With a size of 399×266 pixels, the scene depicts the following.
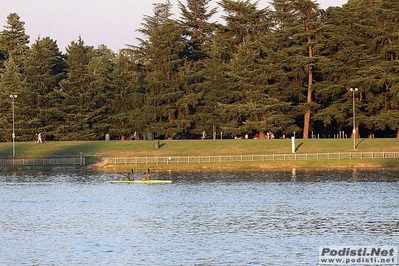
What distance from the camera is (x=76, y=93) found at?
13225 centimetres

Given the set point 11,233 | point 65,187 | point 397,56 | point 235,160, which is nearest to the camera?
point 11,233

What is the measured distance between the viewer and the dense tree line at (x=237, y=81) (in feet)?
407

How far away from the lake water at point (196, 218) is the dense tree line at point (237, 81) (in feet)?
139

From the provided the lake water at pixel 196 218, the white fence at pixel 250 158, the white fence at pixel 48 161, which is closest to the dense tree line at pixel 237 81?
the white fence at pixel 250 158

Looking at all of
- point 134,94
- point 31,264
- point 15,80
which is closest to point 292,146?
point 134,94

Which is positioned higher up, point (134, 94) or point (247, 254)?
point (134, 94)

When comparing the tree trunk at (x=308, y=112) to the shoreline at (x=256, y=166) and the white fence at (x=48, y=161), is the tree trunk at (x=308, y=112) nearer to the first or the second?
the shoreline at (x=256, y=166)

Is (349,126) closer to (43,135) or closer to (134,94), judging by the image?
(134,94)

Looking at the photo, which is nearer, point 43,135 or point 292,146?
point 292,146

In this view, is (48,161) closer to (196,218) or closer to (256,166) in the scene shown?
(256,166)

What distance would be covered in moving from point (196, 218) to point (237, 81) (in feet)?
258

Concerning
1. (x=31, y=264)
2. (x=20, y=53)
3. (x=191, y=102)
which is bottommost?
(x=31, y=264)

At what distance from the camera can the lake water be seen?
3966 centimetres

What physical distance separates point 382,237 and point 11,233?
21.6 m
